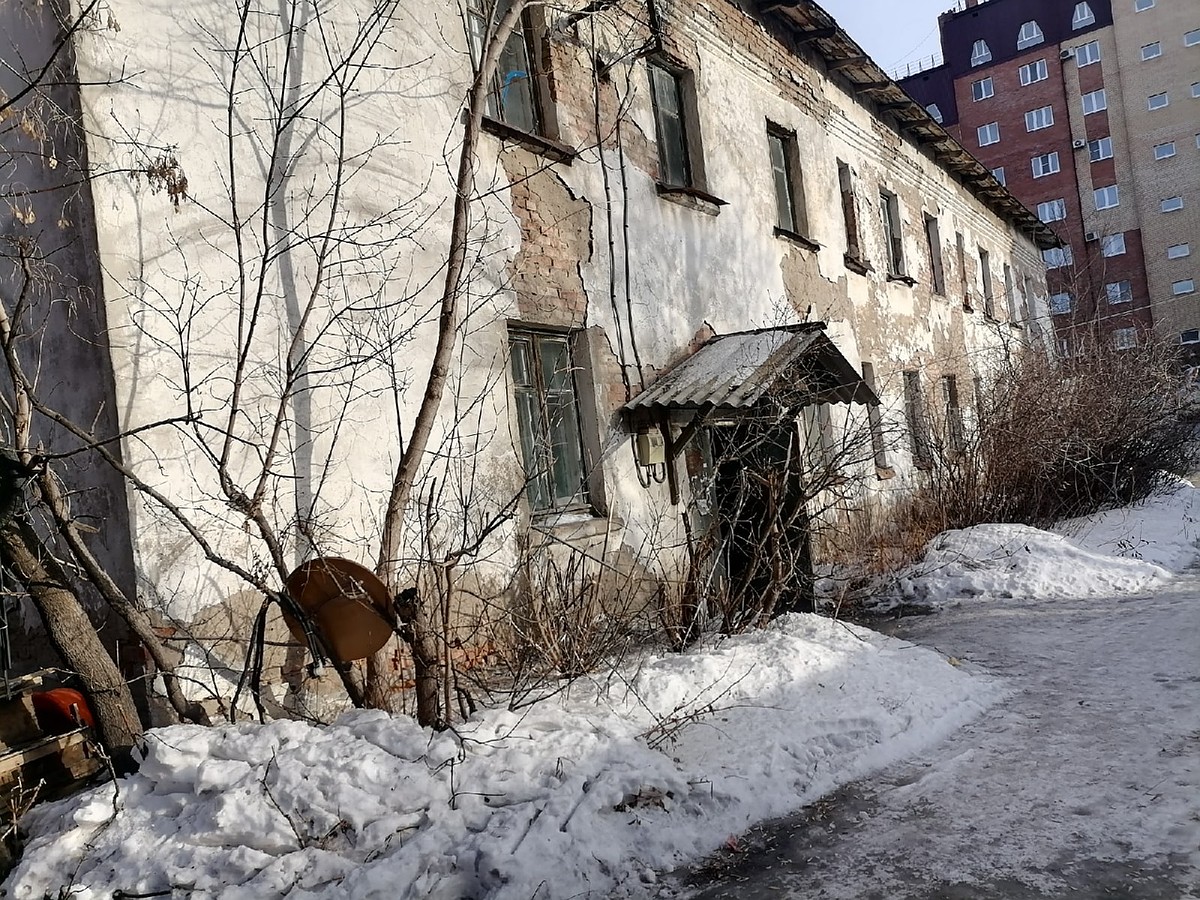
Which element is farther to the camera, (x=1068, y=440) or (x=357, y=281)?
(x=1068, y=440)

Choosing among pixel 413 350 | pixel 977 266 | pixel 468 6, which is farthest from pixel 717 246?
pixel 977 266

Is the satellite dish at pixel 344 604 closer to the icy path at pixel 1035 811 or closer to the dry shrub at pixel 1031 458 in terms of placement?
the icy path at pixel 1035 811

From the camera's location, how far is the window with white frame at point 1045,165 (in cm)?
3922

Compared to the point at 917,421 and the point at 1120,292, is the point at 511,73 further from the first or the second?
the point at 1120,292

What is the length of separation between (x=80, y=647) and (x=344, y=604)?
43.5 inches

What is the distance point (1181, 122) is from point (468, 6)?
40629mm

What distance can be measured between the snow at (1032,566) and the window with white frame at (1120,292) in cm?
3312

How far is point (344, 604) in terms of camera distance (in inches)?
165

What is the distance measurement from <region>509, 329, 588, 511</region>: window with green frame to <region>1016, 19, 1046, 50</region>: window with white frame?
41.9 meters

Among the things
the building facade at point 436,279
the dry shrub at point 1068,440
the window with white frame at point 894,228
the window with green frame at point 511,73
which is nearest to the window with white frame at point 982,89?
the dry shrub at point 1068,440

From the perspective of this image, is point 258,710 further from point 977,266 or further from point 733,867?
point 977,266

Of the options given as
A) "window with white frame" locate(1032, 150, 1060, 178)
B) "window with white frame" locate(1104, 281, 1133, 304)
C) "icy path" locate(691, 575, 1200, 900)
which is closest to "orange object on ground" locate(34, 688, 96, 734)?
"icy path" locate(691, 575, 1200, 900)

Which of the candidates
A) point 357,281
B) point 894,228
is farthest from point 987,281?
point 357,281

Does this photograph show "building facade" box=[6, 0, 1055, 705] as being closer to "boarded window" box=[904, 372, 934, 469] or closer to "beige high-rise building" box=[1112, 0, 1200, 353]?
"boarded window" box=[904, 372, 934, 469]
